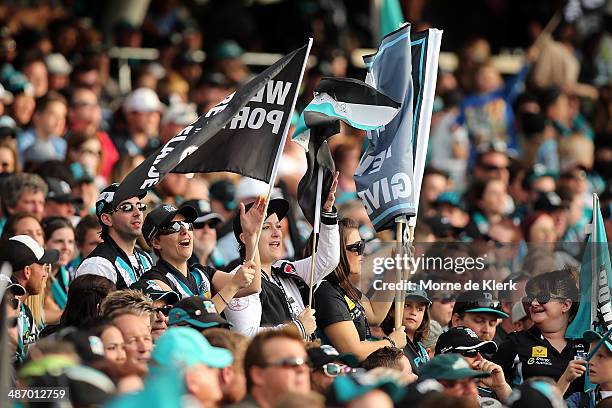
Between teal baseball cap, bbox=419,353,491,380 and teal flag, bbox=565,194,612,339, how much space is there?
181cm

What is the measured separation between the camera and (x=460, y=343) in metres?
8.80

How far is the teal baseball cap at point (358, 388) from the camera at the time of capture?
19.8 feet

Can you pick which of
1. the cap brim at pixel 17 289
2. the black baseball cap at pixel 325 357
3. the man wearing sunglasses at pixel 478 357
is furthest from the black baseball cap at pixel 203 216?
the black baseball cap at pixel 325 357

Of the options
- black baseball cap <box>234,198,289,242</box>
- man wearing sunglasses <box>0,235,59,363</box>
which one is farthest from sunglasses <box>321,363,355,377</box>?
man wearing sunglasses <box>0,235,59,363</box>

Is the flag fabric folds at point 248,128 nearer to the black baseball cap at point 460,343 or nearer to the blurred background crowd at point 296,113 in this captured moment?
the blurred background crowd at point 296,113

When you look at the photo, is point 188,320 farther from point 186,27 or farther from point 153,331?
point 186,27

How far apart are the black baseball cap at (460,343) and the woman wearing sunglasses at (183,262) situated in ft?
3.65

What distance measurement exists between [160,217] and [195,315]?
1528mm

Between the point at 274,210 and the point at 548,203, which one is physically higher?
the point at 548,203

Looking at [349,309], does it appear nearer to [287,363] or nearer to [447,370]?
[447,370]

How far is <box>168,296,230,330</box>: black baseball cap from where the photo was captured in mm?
7742

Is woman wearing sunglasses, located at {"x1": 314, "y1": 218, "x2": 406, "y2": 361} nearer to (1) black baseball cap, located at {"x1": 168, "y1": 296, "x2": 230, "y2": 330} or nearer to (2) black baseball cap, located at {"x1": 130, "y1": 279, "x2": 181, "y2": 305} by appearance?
(2) black baseball cap, located at {"x1": 130, "y1": 279, "x2": 181, "y2": 305}

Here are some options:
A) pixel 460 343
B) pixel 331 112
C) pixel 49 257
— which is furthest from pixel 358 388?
pixel 49 257

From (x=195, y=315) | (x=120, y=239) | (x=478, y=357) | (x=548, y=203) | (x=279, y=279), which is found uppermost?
(x=548, y=203)
